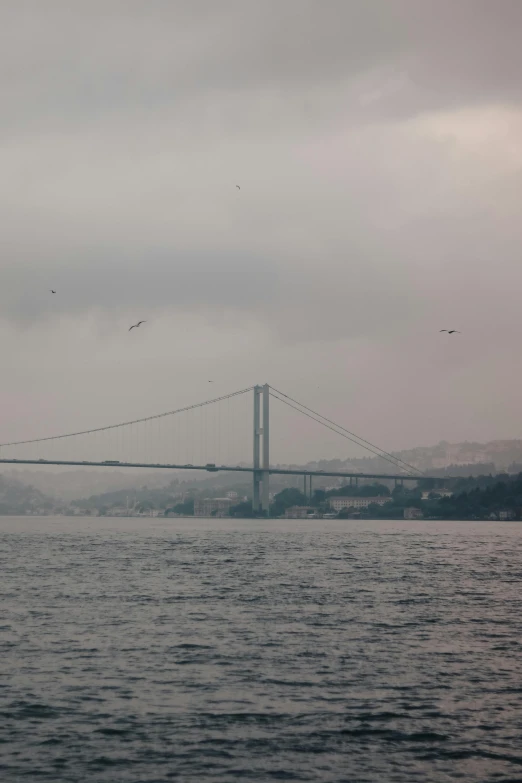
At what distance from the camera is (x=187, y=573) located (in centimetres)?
3042

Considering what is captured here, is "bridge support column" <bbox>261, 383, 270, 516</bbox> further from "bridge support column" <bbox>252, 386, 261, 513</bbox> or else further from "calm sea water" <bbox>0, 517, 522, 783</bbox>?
"calm sea water" <bbox>0, 517, 522, 783</bbox>

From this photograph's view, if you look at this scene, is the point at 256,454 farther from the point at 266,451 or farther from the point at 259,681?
the point at 259,681

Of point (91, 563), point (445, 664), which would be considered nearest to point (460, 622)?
point (445, 664)

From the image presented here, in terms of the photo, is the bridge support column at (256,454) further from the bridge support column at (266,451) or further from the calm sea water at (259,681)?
the calm sea water at (259,681)

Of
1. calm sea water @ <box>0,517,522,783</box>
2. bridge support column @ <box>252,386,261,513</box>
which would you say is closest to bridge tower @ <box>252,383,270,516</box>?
bridge support column @ <box>252,386,261,513</box>

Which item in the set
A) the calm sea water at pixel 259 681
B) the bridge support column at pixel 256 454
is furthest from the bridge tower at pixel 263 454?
the calm sea water at pixel 259 681

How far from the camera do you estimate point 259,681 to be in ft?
43.0

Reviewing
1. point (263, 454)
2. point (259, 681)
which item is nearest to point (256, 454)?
point (263, 454)

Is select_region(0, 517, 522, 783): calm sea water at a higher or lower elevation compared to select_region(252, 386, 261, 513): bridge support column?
lower

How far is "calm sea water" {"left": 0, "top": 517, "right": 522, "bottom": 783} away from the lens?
9680 mm

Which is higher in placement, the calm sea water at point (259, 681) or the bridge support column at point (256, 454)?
the bridge support column at point (256, 454)

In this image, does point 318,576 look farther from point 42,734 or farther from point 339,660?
point 42,734

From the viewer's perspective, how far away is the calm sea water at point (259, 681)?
31.8ft

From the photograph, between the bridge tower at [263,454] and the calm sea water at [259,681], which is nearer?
the calm sea water at [259,681]
